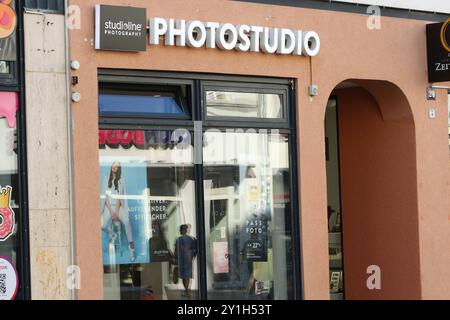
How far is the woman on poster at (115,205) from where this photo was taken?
32.4ft

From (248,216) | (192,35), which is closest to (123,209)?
(248,216)

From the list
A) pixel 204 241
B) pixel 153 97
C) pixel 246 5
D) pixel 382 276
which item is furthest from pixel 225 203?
pixel 382 276

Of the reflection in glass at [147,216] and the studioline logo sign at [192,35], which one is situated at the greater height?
the studioline logo sign at [192,35]

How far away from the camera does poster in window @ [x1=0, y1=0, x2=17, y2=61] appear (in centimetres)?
911

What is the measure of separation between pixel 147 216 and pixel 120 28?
2.06 meters

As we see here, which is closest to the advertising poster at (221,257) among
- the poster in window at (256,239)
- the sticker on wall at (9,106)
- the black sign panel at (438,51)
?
the poster in window at (256,239)

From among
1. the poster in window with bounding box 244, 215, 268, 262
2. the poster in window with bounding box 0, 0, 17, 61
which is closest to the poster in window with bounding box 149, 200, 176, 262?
the poster in window with bounding box 244, 215, 268, 262

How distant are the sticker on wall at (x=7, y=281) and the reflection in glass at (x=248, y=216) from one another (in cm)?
236

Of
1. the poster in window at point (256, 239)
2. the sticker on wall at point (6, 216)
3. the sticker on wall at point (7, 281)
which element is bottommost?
the sticker on wall at point (7, 281)

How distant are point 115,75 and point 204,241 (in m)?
2.13

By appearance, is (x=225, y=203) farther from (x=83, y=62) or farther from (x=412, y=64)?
(x=412, y=64)

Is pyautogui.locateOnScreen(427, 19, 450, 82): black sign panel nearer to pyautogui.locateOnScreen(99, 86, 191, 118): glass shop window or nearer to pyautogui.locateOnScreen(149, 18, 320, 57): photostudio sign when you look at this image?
pyautogui.locateOnScreen(149, 18, 320, 57): photostudio sign

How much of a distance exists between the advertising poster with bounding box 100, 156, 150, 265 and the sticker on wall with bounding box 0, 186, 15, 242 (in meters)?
1.07

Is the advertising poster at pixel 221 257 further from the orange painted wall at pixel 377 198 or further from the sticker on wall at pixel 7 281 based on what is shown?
the orange painted wall at pixel 377 198
